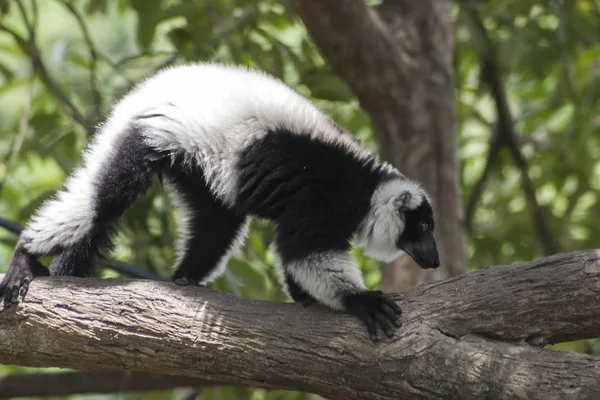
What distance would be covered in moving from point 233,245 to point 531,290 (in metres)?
2.16

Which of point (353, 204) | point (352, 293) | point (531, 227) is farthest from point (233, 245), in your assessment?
point (531, 227)

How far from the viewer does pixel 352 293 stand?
155 inches

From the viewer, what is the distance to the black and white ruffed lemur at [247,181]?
420 centimetres

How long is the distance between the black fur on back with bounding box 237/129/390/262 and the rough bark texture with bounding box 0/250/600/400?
0.55 m

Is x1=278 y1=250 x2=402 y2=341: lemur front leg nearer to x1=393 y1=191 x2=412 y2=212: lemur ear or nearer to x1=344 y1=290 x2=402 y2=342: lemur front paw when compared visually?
x1=344 y1=290 x2=402 y2=342: lemur front paw

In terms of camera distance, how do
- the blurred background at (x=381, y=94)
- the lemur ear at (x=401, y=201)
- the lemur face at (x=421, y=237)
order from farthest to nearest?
the blurred background at (x=381, y=94) → the lemur face at (x=421, y=237) → the lemur ear at (x=401, y=201)

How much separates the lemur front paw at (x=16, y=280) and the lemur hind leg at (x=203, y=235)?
111 cm

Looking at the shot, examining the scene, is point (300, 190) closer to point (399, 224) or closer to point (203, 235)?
point (399, 224)

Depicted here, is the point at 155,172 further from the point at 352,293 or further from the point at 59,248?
the point at 352,293

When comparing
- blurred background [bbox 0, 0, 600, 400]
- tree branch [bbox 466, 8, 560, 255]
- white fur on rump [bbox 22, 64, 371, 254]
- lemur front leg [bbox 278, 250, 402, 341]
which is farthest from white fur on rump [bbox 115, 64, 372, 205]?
tree branch [bbox 466, 8, 560, 255]

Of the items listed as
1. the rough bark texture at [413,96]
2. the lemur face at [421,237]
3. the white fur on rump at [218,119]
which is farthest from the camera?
the rough bark texture at [413,96]

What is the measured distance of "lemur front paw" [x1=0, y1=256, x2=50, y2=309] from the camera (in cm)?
386

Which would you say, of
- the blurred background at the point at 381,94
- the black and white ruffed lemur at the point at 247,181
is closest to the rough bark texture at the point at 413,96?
the blurred background at the point at 381,94

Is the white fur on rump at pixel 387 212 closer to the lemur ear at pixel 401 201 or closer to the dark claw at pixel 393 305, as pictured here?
the lemur ear at pixel 401 201
